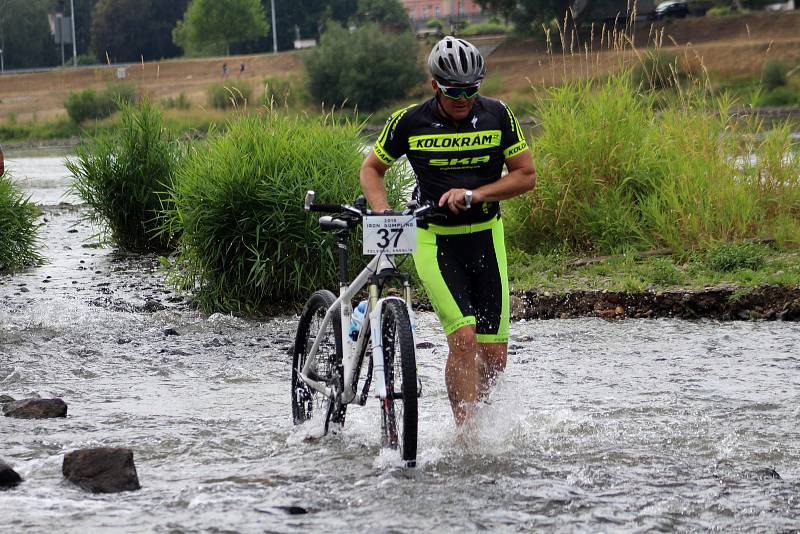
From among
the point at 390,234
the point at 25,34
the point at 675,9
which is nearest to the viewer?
the point at 390,234

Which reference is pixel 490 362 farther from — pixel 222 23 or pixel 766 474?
pixel 222 23

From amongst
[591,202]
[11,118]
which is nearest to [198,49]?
[11,118]

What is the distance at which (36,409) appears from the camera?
8.23 m

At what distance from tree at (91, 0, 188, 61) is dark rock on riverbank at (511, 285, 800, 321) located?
12114 cm

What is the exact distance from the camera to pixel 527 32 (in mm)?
82500

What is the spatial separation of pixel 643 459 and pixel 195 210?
675 centimetres

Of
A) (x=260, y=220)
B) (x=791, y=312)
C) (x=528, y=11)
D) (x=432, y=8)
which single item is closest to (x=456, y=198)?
(x=791, y=312)


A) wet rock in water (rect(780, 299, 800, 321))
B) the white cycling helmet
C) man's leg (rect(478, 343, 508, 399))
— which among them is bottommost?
wet rock in water (rect(780, 299, 800, 321))

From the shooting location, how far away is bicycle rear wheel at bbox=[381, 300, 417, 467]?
20.4 ft

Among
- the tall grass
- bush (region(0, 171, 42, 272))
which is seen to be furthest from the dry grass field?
the tall grass

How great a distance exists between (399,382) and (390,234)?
74cm

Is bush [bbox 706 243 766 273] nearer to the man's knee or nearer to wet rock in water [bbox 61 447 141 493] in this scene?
the man's knee

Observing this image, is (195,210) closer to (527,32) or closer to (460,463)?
(460,463)

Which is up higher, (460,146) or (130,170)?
(460,146)
